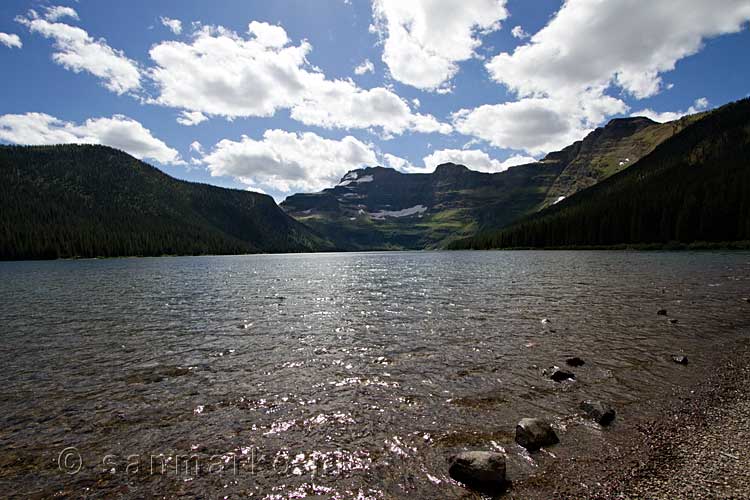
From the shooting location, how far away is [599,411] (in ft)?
39.4

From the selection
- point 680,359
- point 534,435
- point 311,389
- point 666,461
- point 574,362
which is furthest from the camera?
point 574,362

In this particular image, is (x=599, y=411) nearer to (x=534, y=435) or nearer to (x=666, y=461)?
(x=666, y=461)

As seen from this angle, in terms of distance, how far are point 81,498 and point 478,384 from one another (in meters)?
13.0

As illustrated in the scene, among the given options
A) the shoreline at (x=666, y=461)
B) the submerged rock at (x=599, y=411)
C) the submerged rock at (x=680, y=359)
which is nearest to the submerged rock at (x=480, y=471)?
the shoreline at (x=666, y=461)

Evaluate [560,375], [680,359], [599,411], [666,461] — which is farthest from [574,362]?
[666,461]

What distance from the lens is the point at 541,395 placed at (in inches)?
557

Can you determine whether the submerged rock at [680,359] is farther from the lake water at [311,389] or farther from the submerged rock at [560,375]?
the submerged rock at [560,375]

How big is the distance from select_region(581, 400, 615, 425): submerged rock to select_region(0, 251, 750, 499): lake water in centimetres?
44

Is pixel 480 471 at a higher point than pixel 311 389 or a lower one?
higher

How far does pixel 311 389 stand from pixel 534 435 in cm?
854

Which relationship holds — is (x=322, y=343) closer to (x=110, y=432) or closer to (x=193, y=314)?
(x=110, y=432)

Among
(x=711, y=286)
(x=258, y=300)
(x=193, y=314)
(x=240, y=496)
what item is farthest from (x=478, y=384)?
(x=711, y=286)

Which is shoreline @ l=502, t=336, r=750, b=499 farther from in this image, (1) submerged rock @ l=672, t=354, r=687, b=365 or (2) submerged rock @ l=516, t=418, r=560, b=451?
(1) submerged rock @ l=672, t=354, r=687, b=365

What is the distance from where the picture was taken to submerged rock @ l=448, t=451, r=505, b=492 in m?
8.65
